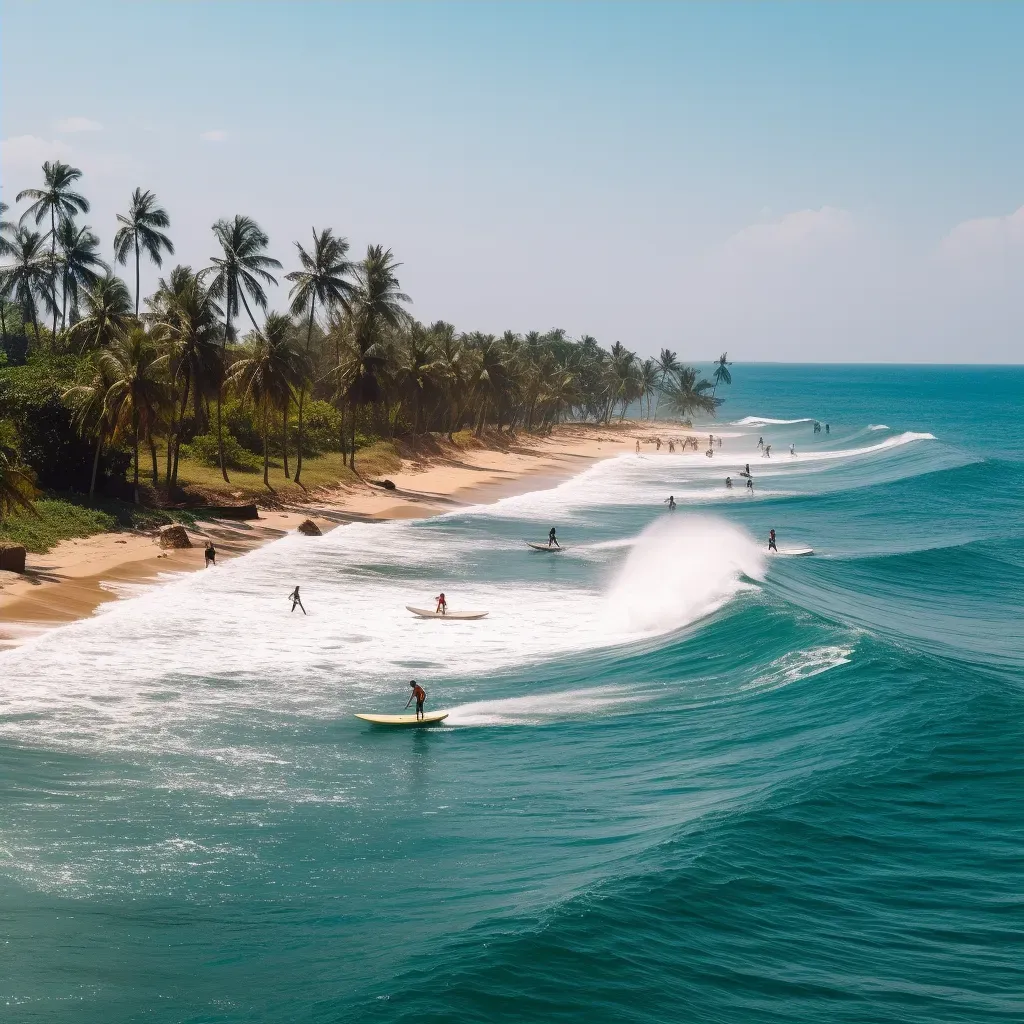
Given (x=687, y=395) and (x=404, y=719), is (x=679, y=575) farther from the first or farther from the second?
(x=687, y=395)

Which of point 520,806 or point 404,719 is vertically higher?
point 404,719

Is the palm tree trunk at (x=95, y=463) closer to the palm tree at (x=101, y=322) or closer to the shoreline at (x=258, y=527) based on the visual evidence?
the shoreline at (x=258, y=527)

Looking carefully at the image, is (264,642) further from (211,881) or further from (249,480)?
(249,480)

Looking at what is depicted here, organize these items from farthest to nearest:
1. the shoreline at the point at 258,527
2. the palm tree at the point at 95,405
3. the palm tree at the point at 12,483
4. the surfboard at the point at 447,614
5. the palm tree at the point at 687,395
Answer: the palm tree at the point at 687,395
the palm tree at the point at 95,405
the surfboard at the point at 447,614
the shoreline at the point at 258,527
the palm tree at the point at 12,483

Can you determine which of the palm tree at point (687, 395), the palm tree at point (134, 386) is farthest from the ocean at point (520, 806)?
the palm tree at point (687, 395)

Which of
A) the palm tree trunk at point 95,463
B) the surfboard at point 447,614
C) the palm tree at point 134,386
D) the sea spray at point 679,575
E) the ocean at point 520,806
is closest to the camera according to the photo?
the ocean at point 520,806

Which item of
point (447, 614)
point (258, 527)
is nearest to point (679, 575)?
point (447, 614)
